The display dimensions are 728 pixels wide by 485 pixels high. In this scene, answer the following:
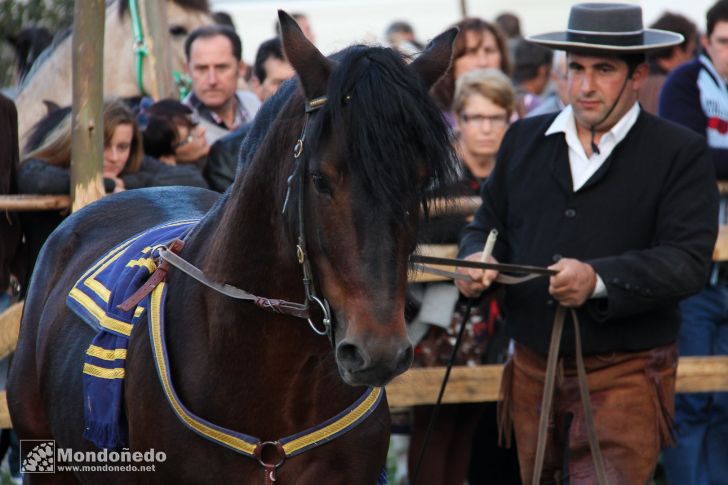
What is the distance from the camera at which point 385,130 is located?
3162mm

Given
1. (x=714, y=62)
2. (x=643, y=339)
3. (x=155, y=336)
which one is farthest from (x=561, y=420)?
(x=714, y=62)

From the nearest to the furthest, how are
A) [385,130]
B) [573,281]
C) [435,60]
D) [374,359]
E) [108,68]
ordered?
[374,359] → [385,130] → [435,60] → [573,281] → [108,68]

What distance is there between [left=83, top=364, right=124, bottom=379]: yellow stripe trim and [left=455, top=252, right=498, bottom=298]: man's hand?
51.7 inches

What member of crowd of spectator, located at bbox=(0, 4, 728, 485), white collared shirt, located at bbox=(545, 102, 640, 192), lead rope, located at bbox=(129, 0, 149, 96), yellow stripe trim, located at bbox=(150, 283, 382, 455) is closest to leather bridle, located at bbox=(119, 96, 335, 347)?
yellow stripe trim, located at bbox=(150, 283, 382, 455)

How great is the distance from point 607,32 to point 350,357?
2.06 meters

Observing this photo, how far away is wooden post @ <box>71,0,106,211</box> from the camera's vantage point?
5.92 meters

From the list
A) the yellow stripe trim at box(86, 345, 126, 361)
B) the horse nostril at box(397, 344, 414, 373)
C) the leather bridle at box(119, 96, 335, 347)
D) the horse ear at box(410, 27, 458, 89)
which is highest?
the horse ear at box(410, 27, 458, 89)

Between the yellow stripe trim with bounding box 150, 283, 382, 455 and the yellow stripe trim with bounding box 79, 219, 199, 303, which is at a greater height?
the yellow stripe trim with bounding box 79, 219, 199, 303

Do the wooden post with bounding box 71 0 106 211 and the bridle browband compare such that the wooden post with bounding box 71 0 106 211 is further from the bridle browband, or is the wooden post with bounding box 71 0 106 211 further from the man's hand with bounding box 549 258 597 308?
the bridle browband

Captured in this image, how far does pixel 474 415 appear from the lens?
21.3ft

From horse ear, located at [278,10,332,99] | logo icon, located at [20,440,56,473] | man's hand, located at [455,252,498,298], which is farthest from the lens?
logo icon, located at [20,440,56,473]

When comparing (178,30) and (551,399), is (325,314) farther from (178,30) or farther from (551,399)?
(178,30)

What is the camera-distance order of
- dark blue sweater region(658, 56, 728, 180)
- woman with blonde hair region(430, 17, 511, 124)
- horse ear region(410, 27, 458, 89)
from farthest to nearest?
1. woman with blonde hair region(430, 17, 511, 124)
2. dark blue sweater region(658, 56, 728, 180)
3. horse ear region(410, 27, 458, 89)

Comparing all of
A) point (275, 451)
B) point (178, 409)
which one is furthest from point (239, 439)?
point (178, 409)
